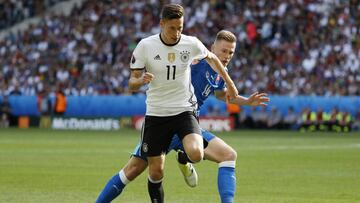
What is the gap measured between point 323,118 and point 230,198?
1067 inches

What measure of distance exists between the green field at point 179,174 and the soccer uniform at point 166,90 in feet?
8.56

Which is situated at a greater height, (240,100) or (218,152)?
(240,100)

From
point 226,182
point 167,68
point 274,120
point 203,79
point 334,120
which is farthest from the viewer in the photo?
point 274,120

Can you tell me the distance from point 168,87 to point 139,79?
A: 51 centimetres

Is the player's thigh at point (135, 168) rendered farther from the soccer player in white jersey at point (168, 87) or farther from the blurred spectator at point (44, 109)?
the blurred spectator at point (44, 109)

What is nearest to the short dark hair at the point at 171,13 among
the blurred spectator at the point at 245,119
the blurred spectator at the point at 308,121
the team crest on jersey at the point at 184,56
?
the team crest on jersey at the point at 184,56

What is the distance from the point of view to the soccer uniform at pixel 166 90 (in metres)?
9.81

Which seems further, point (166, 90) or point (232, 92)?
point (232, 92)

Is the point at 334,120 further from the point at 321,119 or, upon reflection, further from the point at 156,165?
the point at 156,165

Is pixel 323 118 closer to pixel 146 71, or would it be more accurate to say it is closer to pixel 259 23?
pixel 259 23

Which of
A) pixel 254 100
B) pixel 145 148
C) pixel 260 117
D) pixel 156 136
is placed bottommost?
pixel 260 117

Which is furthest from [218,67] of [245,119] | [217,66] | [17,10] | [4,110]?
[17,10]

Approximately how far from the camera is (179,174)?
692 inches

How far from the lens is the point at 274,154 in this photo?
23.2 metres
